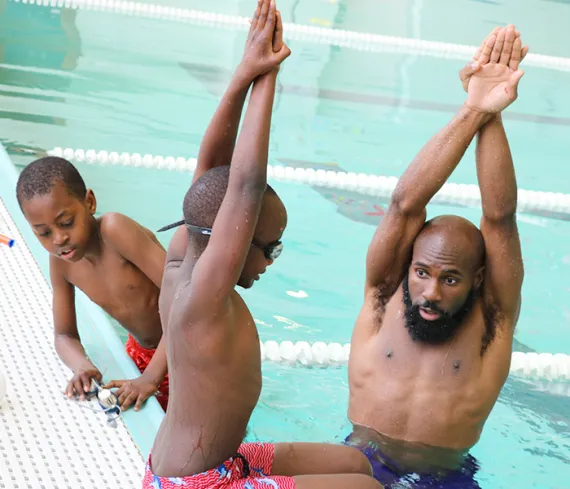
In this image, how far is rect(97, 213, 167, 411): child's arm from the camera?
3154 millimetres

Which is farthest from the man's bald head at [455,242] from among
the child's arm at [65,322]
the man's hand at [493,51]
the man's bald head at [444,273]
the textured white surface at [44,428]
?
the child's arm at [65,322]

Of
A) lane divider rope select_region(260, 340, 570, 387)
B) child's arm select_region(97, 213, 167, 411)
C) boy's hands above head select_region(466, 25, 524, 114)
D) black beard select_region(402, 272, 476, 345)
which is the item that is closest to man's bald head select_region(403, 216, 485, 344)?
black beard select_region(402, 272, 476, 345)

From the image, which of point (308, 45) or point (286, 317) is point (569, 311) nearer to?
point (286, 317)

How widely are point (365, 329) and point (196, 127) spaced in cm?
543

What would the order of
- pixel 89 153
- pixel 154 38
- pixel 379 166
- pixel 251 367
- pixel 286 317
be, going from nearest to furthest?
pixel 251 367
pixel 286 317
pixel 89 153
pixel 379 166
pixel 154 38

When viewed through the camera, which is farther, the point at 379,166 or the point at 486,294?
the point at 379,166

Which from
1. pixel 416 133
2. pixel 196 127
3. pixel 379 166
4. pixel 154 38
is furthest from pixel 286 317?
pixel 154 38

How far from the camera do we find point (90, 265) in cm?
329

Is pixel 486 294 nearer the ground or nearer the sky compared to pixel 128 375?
nearer the sky

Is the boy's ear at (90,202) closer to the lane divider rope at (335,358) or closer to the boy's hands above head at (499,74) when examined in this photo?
the boy's hands above head at (499,74)

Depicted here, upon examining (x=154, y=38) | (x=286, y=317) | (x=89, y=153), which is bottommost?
(x=286, y=317)

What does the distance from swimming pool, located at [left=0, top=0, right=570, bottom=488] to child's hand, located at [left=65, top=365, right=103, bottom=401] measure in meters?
1.10

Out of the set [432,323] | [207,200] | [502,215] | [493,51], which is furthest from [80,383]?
[493,51]

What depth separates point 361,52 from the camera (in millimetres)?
12648
